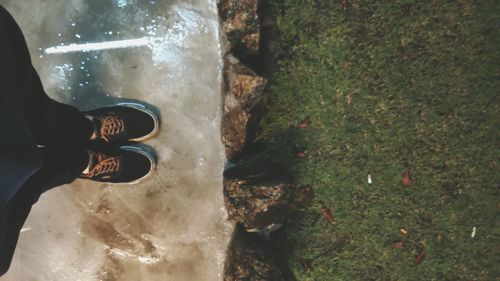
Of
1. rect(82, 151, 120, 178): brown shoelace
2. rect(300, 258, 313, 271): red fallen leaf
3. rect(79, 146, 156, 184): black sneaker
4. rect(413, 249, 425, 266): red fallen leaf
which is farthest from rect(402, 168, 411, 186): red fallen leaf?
rect(82, 151, 120, 178): brown shoelace

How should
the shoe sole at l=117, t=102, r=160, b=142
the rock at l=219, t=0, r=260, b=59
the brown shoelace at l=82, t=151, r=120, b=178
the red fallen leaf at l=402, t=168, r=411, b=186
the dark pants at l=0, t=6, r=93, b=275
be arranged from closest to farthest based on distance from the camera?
1. the dark pants at l=0, t=6, r=93, b=275
2. the brown shoelace at l=82, t=151, r=120, b=178
3. the rock at l=219, t=0, r=260, b=59
4. the red fallen leaf at l=402, t=168, r=411, b=186
5. the shoe sole at l=117, t=102, r=160, b=142

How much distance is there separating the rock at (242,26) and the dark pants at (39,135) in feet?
3.41

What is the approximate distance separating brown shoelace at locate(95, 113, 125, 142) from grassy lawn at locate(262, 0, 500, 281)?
958 mm

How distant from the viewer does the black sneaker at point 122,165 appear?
2.43 metres

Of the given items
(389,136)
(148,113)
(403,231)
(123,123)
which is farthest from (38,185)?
(403,231)

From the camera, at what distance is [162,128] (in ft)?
9.08

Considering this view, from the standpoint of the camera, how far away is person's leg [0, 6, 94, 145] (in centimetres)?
157

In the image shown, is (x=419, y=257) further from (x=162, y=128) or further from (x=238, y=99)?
(x=162, y=128)

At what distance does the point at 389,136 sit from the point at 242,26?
1179 mm

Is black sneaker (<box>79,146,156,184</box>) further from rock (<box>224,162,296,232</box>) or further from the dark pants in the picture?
rock (<box>224,162,296,232</box>)

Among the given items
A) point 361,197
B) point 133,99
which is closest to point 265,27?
point 133,99

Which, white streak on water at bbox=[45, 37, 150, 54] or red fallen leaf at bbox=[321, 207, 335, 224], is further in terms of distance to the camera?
white streak on water at bbox=[45, 37, 150, 54]

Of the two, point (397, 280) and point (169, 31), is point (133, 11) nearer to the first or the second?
point (169, 31)

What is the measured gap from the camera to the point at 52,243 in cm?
285
